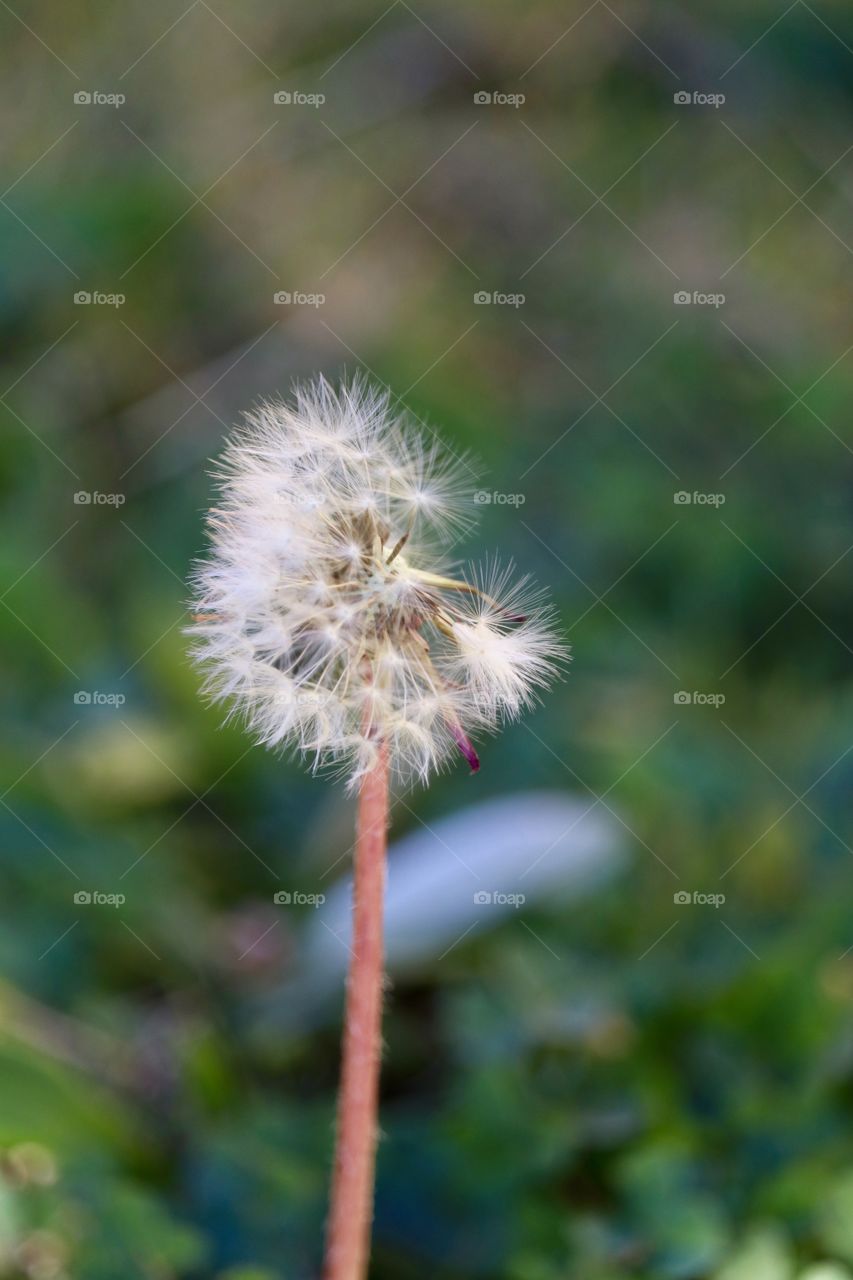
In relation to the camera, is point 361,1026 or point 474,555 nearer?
point 361,1026

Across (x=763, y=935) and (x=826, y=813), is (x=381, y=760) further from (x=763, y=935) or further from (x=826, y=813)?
(x=826, y=813)

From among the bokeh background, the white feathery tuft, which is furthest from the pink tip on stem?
the bokeh background

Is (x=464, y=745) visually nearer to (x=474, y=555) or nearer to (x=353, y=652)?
(x=353, y=652)

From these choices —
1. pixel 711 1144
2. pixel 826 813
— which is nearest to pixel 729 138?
pixel 826 813

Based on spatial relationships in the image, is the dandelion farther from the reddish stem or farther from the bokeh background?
the bokeh background

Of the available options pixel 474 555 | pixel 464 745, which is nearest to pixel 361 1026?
pixel 464 745

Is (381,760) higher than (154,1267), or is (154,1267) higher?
(381,760)

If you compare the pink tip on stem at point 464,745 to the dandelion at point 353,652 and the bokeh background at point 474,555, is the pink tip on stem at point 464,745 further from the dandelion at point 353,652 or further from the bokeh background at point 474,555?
the bokeh background at point 474,555
